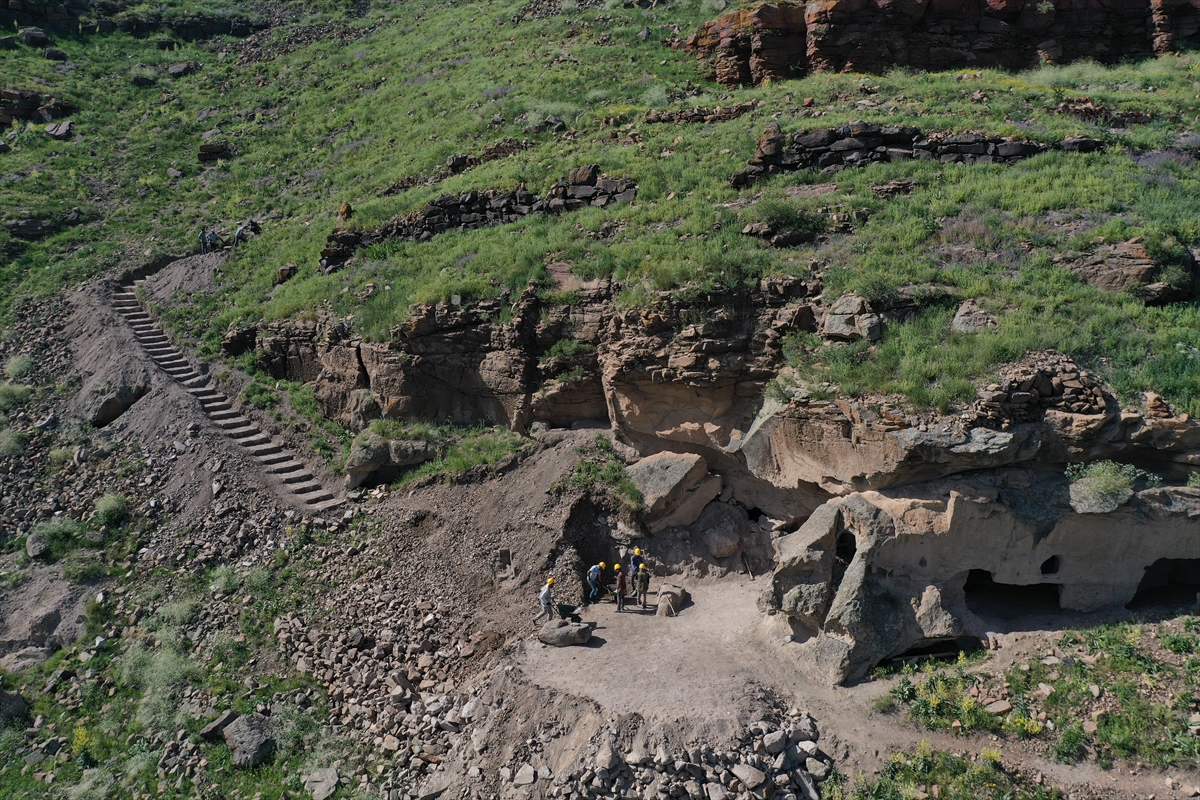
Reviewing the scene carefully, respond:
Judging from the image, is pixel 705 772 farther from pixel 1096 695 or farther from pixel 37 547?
pixel 37 547

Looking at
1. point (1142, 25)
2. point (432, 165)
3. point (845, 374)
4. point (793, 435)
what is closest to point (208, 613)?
point (793, 435)

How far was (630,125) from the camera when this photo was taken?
2377cm

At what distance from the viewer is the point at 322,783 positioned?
10.7 metres

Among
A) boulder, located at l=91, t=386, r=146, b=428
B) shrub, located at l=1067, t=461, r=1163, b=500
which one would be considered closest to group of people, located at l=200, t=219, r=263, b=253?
boulder, located at l=91, t=386, r=146, b=428

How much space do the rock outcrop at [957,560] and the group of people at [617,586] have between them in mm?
2618

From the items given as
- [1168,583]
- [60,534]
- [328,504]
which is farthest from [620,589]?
[60,534]

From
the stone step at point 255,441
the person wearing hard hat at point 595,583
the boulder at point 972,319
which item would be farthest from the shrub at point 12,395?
the boulder at point 972,319

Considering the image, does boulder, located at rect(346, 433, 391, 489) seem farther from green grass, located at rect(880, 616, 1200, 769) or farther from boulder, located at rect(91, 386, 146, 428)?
green grass, located at rect(880, 616, 1200, 769)

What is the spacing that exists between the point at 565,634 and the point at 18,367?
1757 cm

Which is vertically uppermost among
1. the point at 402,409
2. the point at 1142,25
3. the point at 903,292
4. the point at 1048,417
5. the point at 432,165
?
the point at 1142,25

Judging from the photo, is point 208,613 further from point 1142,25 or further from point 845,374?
point 1142,25

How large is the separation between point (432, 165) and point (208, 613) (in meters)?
17.2

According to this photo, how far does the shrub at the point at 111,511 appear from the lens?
15594mm

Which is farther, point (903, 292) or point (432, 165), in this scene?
point (432, 165)
